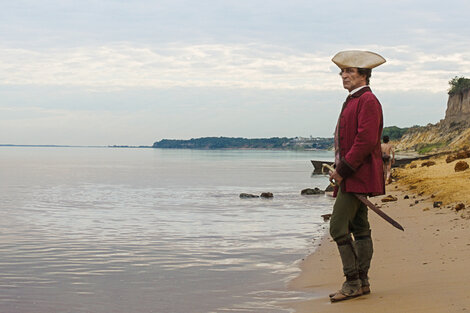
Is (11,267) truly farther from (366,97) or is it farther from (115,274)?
(366,97)

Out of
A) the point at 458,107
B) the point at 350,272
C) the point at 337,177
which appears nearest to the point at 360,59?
the point at 337,177

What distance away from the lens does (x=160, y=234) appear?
44.5ft

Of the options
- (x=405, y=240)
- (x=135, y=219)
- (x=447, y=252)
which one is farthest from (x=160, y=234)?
(x=447, y=252)

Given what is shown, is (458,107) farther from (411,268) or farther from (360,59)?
(360,59)

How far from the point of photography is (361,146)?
218 inches

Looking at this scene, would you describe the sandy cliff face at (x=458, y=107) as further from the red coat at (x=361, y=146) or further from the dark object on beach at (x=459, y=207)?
the red coat at (x=361, y=146)

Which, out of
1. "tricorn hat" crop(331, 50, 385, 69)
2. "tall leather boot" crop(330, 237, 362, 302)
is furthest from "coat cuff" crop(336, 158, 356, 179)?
"tricorn hat" crop(331, 50, 385, 69)

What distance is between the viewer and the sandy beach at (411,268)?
18.0 feet

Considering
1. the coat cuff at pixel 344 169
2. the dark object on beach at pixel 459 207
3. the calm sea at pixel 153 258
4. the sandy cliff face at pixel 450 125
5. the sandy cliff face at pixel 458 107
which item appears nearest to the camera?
the coat cuff at pixel 344 169

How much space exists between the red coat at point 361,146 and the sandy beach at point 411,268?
107 cm

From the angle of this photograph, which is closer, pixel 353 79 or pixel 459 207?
pixel 353 79

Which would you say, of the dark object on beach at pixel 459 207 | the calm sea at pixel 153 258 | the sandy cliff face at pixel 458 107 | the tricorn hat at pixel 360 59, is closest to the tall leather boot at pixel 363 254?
the calm sea at pixel 153 258

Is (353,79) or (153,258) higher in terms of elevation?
(353,79)

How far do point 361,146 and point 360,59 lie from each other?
2.88 ft
